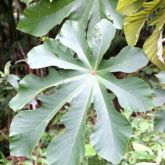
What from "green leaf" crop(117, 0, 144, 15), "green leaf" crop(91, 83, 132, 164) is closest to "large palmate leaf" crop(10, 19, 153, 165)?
"green leaf" crop(91, 83, 132, 164)

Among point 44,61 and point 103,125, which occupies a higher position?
point 44,61

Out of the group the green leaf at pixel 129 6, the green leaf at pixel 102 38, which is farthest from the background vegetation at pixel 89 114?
the green leaf at pixel 102 38

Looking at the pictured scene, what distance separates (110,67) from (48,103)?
25 centimetres

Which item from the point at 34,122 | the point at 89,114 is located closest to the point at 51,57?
the point at 34,122

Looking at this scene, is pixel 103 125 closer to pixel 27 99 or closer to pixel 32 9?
pixel 27 99

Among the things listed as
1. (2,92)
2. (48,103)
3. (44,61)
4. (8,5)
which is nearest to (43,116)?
(48,103)

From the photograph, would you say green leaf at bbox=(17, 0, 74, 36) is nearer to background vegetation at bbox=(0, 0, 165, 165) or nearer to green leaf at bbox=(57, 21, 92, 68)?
green leaf at bbox=(57, 21, 92, 68)

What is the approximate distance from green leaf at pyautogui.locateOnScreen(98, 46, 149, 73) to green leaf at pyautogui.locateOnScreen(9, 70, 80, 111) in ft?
0.38

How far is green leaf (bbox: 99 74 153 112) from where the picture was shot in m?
1.25

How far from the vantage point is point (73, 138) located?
124 centimetres

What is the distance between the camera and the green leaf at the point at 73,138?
3.96 ft

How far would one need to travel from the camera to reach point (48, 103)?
1306 mm

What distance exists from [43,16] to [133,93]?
1.48 feet

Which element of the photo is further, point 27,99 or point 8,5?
point 8,5
